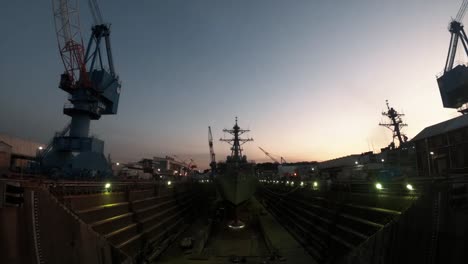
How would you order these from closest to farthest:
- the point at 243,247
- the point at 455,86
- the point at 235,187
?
the point at 243,247 < the point at 235,187 < the point at 455,86

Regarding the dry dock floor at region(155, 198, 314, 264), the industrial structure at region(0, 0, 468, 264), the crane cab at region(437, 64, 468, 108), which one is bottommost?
the dry dock floor at region(155, 198, 314, 264)

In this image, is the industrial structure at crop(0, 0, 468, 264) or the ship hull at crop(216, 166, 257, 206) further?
the ship hull at crop(216, 166, 257, 206)

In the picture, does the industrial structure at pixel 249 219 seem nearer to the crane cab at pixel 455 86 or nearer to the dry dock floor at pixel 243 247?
the dry dock floor at pixel 243 247

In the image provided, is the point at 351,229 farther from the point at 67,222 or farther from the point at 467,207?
the point at 67,222

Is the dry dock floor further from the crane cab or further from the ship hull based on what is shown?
the crane cab

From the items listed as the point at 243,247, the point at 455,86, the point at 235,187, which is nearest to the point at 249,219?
the point at 235,187

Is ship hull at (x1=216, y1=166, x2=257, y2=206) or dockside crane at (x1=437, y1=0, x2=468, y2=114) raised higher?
dockside crane at (x1=437, y1=0, x2=468, y2=114)

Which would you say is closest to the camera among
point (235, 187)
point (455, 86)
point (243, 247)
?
point (243, 247)

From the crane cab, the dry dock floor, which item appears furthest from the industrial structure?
the crane cab

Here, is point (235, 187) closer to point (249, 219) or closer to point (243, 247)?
point (249, 219)

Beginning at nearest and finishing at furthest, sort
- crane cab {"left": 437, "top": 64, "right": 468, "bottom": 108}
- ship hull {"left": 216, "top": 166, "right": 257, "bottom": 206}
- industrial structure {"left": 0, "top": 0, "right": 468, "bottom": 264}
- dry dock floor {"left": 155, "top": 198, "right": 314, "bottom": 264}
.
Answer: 1. industrial structure {"left": 0, "top": 0, "right": 468, "bottom": 264}
2. dry dock floor {"left": 155, "top": 198, "right": 314, "bottom": 264}
3. ship hull {"left": 216, "top": 166, "right": 257, "bottom": 206}
4. crane cab {"left": 437, "top": 64, "right": 468, "bottom": 108}

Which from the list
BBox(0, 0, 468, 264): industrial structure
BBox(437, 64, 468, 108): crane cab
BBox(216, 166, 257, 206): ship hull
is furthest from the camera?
BBox(437, 64, 468, 108): crane cab

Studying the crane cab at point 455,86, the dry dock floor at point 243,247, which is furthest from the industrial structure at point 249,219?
the crane cab at point 455,86

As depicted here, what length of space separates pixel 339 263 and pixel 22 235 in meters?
13.0
